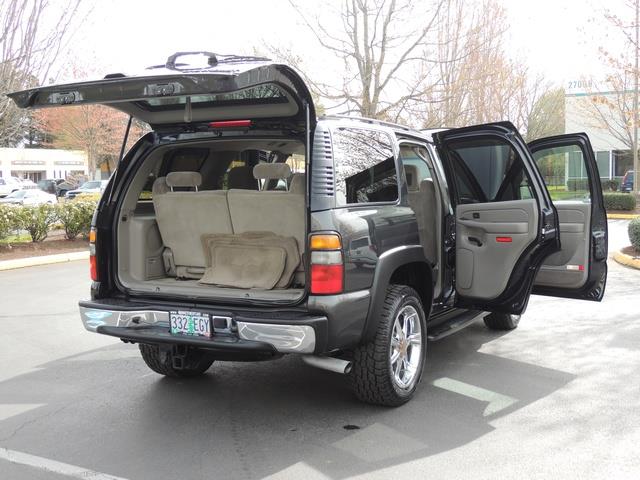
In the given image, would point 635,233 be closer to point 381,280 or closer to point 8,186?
point 381,280

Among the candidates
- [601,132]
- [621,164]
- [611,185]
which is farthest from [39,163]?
[611,185]

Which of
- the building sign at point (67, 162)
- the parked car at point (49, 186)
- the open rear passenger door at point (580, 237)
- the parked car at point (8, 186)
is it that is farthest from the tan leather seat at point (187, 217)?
the building sign at point (67, 162)

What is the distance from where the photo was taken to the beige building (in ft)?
188

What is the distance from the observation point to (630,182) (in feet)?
103

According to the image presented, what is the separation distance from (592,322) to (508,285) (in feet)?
7.74

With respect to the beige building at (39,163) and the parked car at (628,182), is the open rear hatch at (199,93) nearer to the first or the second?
the parked car at (628,182)

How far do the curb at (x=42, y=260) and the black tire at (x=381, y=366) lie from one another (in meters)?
9.89

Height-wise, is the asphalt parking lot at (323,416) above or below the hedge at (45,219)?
below

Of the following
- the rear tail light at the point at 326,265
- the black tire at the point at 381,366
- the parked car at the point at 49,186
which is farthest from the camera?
the parked car at the point at 49,186

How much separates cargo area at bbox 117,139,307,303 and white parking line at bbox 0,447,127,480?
1297 millimetres

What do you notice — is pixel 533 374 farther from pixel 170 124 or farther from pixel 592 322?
pixel 170 124

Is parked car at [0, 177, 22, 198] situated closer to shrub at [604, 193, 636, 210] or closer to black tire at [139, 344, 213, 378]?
shrub at [604, 193, 636, 210]

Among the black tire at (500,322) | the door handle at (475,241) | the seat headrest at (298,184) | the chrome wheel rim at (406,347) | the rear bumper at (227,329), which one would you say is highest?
the seat headrest at (298,184)

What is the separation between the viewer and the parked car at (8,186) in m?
41.7
